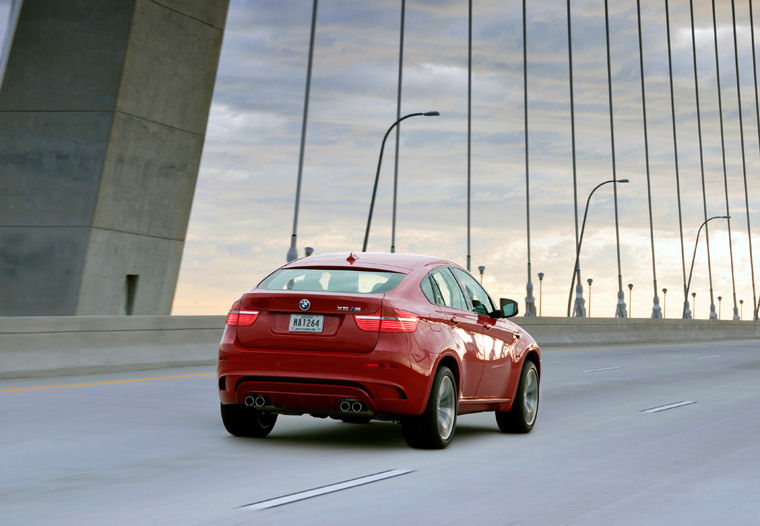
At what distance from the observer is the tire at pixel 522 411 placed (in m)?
11.8

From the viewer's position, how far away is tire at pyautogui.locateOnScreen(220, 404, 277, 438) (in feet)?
34.7

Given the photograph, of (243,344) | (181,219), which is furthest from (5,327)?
(181,219)

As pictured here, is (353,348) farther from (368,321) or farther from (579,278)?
(579,278)

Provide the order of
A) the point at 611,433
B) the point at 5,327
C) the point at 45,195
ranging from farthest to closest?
the point at 45,195 → the point at 5,327 → the point at 611,433

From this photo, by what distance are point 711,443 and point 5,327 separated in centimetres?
1072

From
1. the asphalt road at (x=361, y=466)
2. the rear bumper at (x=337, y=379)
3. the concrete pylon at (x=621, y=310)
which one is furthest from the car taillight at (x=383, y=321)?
the concrete pylon at (x=621, y=310)

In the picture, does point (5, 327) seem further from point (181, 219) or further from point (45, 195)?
point (181, 219)

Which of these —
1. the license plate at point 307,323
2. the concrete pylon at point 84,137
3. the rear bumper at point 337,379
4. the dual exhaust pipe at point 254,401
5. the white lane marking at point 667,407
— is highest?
the concrete pylon at point 84,137

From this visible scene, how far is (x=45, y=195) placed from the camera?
88.4 ft

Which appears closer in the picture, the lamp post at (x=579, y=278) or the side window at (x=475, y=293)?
the side window at (x=475, y=293)

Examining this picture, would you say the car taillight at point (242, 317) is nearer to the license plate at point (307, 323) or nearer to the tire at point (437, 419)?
the license plate at point (307, 323)

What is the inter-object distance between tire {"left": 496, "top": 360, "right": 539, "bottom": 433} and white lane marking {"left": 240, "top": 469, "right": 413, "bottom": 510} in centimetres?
313

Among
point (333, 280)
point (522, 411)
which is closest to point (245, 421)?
point (333, 280)

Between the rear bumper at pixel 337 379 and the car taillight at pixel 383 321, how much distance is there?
12 cm
